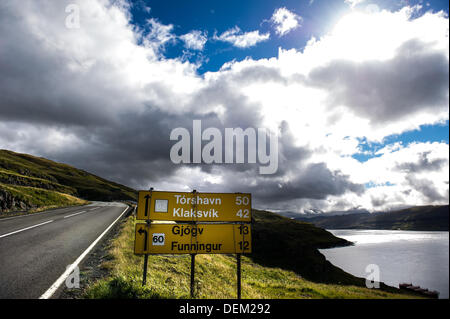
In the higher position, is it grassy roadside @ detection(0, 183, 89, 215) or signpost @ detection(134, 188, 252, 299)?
grassy roadside @ detection(0, 183, 89, 215)

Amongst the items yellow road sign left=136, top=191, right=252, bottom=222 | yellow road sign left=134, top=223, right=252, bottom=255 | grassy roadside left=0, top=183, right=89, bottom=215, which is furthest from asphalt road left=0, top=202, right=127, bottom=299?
grassy roadside left=0, top=183, right=89, bottom=215

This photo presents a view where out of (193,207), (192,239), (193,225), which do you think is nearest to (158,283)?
(192,239)

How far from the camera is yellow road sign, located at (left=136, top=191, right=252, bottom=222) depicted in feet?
24.3

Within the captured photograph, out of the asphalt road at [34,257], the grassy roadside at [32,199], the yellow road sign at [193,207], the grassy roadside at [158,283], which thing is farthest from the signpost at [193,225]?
the grassy roadside at [32,199]

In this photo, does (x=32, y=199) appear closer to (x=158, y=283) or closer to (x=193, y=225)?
(x=158, y=283)

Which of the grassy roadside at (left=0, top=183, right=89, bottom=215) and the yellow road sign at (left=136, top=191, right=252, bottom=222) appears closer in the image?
the yellow road sign at (left=136, top=191, right=252, bottom=222)

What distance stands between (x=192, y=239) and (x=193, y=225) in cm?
43

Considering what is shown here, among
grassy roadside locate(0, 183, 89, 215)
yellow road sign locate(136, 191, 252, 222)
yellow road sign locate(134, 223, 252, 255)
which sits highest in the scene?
grassy roadside locate(0, 183, 89, 215)

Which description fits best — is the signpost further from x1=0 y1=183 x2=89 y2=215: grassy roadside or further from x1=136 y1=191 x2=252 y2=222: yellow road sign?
x1=0 y1=183 x2=89 y2=215: grassy roadside

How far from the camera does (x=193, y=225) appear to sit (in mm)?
7559

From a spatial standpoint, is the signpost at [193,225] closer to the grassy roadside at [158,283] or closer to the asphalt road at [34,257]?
the grassy roadside at [158,283]
